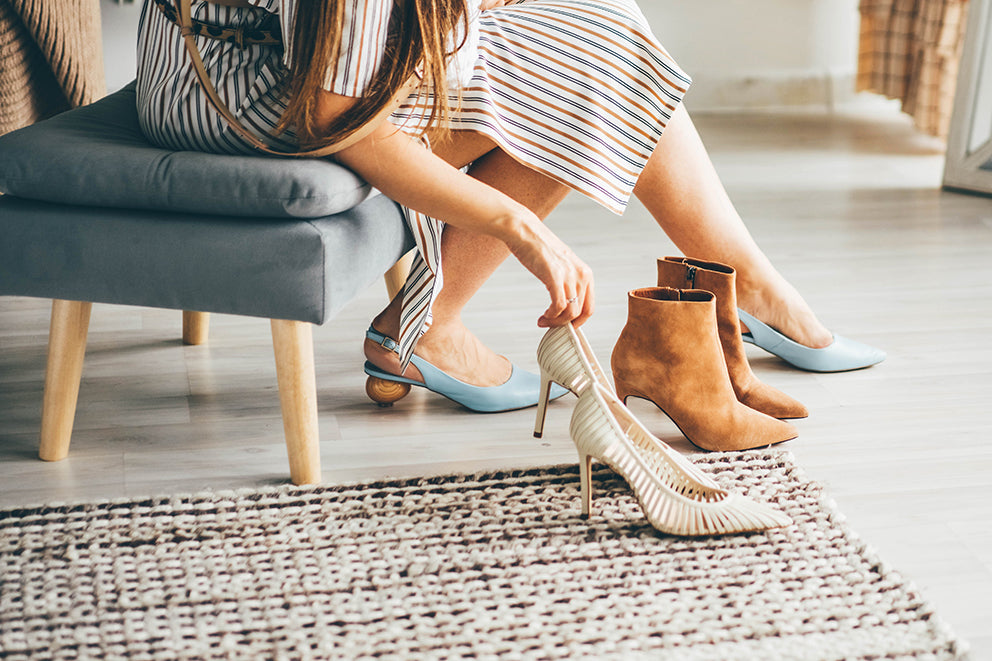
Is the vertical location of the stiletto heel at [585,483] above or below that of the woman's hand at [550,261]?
below

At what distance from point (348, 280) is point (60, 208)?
0.97 ft

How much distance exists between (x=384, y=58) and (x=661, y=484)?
1.57ft

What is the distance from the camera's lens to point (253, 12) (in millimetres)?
938

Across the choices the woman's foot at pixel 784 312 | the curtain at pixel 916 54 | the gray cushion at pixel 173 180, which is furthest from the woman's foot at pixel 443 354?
the curtain at pixel 916 54

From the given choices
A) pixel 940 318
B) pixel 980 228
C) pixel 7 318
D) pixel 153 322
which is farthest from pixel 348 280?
pixel 980 228

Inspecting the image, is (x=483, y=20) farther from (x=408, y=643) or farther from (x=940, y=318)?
(x=940, y=318)

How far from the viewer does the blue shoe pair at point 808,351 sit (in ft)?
4.30

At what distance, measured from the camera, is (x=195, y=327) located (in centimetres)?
142

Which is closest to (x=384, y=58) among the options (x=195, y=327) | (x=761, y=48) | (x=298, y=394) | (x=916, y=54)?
(x=298, y=394)

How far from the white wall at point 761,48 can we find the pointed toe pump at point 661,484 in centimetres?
246

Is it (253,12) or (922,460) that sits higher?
(253,12)

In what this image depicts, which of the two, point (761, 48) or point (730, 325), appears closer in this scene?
point (730, 325)

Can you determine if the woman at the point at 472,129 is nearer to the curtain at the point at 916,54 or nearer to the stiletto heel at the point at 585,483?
the stiletto heel at the point at 585,483

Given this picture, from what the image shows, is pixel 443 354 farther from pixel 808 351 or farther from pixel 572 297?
pixel 808 351
